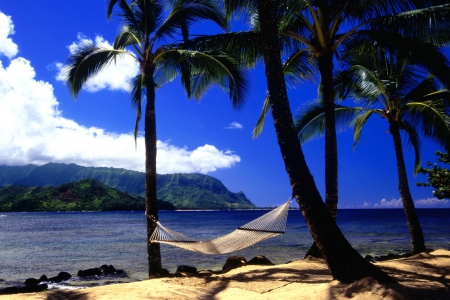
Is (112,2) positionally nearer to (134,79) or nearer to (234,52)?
(134,79)

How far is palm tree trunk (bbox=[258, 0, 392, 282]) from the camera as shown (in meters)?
3.69

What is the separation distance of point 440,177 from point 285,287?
5026 mm

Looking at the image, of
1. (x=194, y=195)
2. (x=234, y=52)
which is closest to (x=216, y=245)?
(x=234, y=52)

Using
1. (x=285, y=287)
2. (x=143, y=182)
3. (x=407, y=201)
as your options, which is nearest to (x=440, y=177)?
(x=407, y=201)

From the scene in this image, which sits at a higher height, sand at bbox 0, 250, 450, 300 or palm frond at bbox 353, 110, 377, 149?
palm frond at bbox 353, 110, 377, 149

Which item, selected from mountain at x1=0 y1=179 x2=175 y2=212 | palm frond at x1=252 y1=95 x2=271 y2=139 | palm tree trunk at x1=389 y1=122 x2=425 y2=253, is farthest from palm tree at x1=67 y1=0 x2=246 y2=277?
mountain at x1=0 y1=179 x2=175 y2=212

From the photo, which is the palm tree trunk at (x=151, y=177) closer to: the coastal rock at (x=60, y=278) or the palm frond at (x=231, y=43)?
the palm frond at (x=231, y=43)

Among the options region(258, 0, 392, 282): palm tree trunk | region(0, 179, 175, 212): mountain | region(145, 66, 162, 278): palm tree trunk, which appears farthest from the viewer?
region(0, 179, 175, 212): mountain

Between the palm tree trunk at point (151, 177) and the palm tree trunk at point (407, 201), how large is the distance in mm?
5114

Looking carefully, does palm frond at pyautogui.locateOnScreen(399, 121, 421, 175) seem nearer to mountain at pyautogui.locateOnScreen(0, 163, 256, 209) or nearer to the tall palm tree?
the tall palm tree

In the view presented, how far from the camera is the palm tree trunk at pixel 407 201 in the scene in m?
7.54

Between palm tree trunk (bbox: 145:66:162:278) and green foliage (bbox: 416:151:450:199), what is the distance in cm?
576

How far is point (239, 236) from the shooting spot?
584 cm

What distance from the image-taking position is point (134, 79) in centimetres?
795
